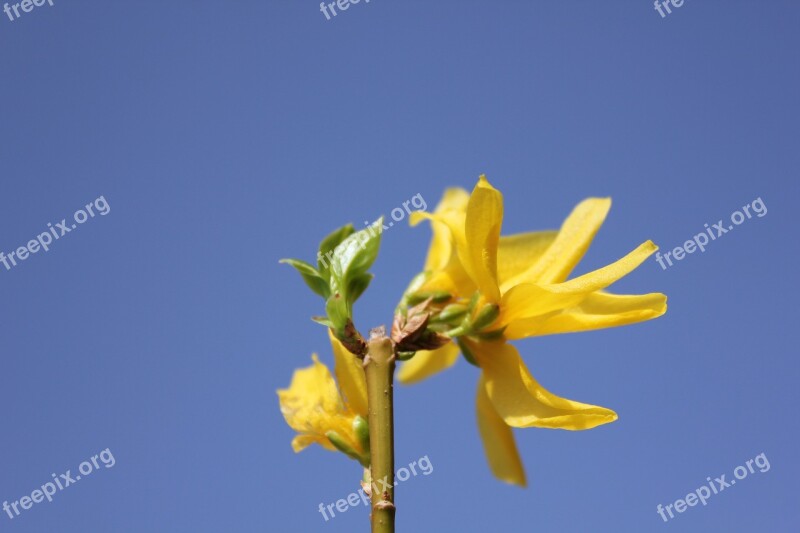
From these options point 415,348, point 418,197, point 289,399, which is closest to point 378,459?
point 415,348

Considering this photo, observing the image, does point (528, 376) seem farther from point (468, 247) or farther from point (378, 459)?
point (378, 459)

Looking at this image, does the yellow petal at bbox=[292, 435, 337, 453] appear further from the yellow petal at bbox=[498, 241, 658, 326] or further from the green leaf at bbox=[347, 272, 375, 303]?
the yellow petal at bbox=[498, 241, 658, 326]

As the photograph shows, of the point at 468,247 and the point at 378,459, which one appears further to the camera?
the point at 468,247

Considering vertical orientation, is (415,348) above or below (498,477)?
above

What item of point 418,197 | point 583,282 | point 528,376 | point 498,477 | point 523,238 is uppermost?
point 418,197

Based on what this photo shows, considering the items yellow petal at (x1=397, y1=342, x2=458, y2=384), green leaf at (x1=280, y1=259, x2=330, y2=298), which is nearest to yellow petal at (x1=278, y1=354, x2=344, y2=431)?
green leaf at (x1=280, y1=259, x2=330, y2=298)

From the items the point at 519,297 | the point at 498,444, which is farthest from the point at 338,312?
the point at 498,444
